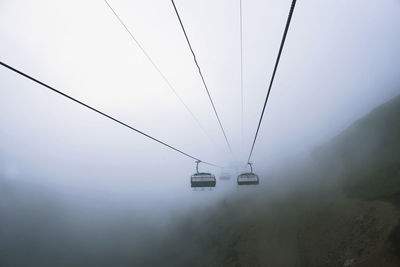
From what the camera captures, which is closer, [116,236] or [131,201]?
[116,236]

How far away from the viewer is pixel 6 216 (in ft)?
592

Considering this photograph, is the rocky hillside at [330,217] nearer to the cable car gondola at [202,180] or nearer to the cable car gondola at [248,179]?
the cable car gondola at [248,179]

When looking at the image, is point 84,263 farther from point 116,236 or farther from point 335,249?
point 335,249

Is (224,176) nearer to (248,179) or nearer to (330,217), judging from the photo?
(330,217)

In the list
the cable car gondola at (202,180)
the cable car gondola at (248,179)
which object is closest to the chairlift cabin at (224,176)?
the cable car gondola at (248,179)

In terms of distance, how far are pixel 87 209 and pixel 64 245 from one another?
43455 millimetres

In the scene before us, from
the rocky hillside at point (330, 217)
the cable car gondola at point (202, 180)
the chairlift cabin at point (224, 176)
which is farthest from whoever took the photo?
the chairlift cabin at point (224, 176)

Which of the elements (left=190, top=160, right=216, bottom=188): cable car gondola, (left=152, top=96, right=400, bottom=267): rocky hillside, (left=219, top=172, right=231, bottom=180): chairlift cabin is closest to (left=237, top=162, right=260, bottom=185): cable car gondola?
(left=190, top=160, right=216, bottom=188): cable car gondola

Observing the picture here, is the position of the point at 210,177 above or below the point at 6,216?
above

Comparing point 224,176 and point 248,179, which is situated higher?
point 248,179

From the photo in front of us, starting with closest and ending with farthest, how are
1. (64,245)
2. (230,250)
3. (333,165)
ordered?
(230,250)
(333,165)
(64,245)

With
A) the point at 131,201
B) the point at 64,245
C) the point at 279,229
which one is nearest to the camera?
the point at 279,229

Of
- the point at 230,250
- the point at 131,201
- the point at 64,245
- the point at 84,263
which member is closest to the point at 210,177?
the point at 230,250

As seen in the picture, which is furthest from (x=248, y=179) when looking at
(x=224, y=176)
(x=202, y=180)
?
(x=224, y=176)
